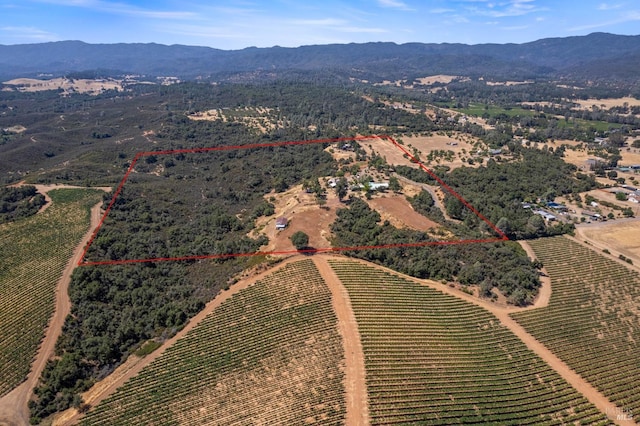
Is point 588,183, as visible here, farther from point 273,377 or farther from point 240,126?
point 240,126

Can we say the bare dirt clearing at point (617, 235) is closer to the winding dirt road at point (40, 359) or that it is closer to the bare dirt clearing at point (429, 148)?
the bare dirt clearing at point (429, 148)

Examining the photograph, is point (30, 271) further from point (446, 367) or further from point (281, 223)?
point (446, 367)

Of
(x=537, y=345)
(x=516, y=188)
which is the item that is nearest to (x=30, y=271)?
(x=537, y=345)

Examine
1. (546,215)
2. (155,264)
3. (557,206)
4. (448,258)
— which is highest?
(557,206)

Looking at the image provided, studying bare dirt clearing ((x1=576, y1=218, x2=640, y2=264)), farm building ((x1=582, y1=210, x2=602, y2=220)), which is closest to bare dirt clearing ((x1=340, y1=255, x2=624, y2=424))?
bare dirt clearing ((x1=576, y1=218, x2=640, y2=264))

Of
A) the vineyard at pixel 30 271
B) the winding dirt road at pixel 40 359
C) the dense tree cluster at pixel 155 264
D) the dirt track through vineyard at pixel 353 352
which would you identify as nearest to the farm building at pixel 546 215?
the dirt track through vineyard at pixel 353 352

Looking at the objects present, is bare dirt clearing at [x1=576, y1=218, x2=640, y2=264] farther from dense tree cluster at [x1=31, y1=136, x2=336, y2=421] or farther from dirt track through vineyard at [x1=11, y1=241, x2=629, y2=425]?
dense tree cluster at [x1=31, y1=136, x2=336, y2=421]
